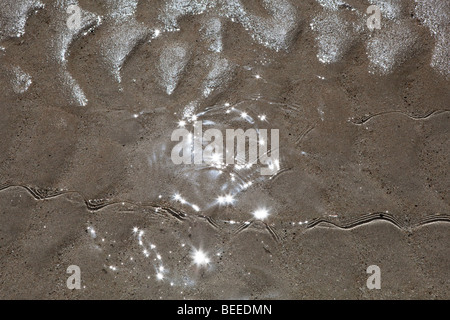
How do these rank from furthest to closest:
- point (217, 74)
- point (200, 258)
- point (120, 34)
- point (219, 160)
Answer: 1. point (120, 34)
2. point (217, 74)
3. point (219, 160)
4. point (200, 258)

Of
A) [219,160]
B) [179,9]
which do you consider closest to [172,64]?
[179,9]

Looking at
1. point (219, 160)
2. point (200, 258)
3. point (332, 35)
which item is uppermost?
point (332, 35)

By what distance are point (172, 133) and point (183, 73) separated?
0.50 m

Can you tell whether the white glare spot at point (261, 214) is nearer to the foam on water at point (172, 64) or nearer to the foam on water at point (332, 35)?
the foam on water at point (172, 64)

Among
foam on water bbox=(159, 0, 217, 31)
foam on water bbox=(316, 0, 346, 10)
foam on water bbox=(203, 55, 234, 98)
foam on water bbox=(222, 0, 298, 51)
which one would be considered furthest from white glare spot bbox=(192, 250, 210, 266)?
foam on water bbox=(316, 0, 346, 10)

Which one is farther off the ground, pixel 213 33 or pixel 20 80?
pixel 213 33

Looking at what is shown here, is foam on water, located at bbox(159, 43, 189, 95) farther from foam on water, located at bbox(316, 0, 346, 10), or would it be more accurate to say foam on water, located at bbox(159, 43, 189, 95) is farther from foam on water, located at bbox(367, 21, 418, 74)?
foam on water, located at bbox(367, 21, 418, 74)

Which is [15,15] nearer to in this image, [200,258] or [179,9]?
[179,9]

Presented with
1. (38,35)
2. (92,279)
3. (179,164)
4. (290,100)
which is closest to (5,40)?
(38,35)

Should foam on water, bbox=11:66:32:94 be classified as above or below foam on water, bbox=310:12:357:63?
below

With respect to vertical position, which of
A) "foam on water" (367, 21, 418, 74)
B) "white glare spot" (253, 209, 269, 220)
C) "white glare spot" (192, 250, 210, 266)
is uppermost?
"foam on water" (367, 21, 418, 74)

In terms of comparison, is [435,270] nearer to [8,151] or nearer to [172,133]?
[172,133]

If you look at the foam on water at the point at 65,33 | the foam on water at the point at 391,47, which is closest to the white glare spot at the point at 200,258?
the foam on water at the point at 65,33

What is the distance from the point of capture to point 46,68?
316 centimetres
